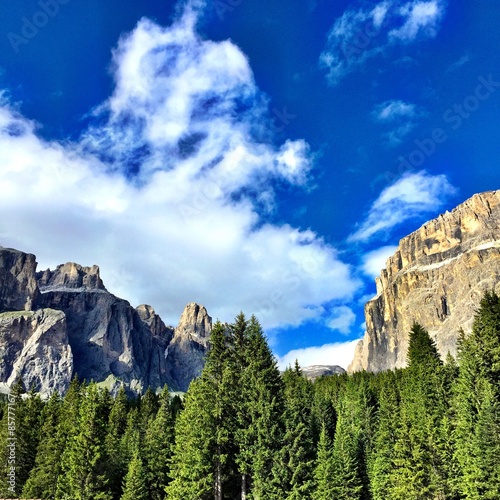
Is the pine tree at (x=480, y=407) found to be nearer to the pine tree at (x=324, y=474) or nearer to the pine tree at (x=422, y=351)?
the pine tree at (x=422, y=351)

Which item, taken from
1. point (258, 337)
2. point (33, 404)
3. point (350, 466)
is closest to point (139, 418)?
point (33, 404)

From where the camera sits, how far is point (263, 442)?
39781 mm

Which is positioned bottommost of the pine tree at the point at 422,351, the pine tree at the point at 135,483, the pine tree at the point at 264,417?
the pine tree at the point at 135,483

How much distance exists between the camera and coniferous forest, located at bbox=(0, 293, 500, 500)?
39.8 m

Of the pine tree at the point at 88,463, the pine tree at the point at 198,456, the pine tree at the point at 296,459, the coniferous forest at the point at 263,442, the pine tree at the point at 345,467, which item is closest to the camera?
the pine tree at the point at 296,459

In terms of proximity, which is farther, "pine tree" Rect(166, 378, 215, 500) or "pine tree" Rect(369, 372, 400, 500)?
"pine tree" Rect(369, 372, 400, 500)

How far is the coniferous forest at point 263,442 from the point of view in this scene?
3975 centimetres

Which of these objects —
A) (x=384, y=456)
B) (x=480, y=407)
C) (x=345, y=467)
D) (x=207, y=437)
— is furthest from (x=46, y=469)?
(x=480, y=407)

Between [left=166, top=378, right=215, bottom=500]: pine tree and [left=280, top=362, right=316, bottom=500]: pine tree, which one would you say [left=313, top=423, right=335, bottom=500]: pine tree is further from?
[left=166, top=378, right=215, bottom=500]: pine tree

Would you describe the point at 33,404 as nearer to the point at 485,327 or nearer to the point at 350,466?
the point at 350,466

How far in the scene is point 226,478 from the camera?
4309 cm

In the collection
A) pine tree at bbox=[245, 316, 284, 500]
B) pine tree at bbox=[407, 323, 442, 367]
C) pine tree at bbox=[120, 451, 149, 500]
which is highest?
pine tree at bbox=[407, 323, 442, 367]

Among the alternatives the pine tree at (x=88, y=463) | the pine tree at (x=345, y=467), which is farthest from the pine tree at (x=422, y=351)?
the pine tree at (x=88, y=463)

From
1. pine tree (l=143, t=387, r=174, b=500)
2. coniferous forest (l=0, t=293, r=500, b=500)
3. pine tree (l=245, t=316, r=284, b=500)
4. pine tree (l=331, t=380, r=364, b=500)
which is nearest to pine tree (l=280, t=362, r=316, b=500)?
coniferous forest (l=0, t=293, r=500, b=500)
